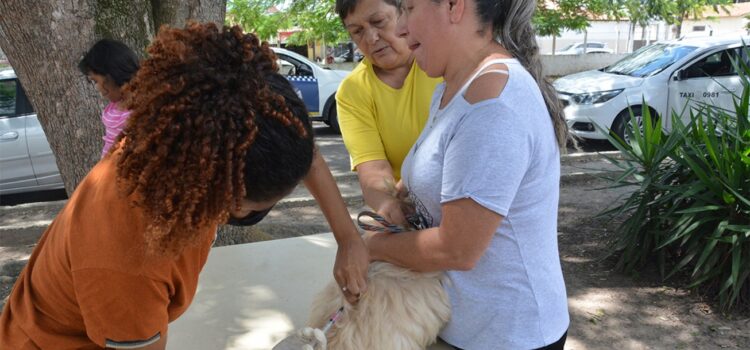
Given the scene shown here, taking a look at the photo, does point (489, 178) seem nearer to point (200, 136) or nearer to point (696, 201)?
point (200, 136)

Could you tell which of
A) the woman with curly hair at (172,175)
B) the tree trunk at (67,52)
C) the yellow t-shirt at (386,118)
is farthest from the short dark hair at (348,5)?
the tree trunk at (67,52)

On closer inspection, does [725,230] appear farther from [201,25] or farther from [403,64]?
[201,25]

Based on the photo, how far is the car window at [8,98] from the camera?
22.8ft

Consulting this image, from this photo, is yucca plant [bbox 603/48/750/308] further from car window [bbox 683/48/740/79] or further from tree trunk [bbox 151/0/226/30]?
car window [bbox 683/48/740/79]

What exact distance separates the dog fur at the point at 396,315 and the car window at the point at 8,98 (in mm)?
6868

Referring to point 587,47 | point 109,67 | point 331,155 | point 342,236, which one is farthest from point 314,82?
point 587,47

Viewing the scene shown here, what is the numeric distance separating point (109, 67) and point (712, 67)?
8.55m

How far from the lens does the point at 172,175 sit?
40.3 inches

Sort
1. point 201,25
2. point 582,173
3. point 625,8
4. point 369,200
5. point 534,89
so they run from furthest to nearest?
point 625,8 → point 582,173 → point 369,200 → point 534,89 → point 201,25

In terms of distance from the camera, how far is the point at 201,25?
1179 millimetres

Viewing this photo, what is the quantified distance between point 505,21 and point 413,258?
587mm

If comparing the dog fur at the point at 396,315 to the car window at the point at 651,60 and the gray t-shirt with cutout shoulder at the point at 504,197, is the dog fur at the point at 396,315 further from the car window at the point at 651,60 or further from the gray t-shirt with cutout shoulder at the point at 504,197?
the car window at the point at 651,60

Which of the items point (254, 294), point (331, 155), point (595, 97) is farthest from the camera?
point (331, 155)

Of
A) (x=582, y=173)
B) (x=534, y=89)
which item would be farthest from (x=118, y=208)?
(x=582, y=173)
